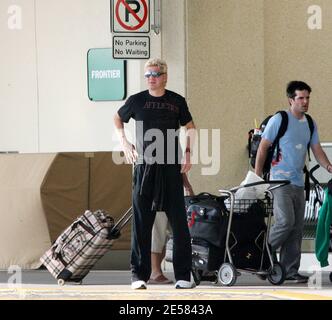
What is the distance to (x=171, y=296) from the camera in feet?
37.7

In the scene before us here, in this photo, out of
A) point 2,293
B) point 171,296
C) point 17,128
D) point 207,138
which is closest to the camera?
point 171,296

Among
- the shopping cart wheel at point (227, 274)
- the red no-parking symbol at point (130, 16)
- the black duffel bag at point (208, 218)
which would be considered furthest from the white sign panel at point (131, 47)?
the shopping cart wheel at point (227, 274)

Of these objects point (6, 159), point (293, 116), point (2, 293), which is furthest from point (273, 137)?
point (6, 159)

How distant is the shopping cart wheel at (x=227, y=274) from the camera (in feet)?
42.1

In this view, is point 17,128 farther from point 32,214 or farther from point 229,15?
point 229,15

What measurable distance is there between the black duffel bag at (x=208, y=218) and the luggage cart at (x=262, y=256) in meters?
0.07

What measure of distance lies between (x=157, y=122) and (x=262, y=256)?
1953mm

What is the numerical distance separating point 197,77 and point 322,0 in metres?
1.89

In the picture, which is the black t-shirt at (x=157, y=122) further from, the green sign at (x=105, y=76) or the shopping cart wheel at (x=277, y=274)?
the green sign at (x=105, y=76)

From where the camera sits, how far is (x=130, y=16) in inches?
599

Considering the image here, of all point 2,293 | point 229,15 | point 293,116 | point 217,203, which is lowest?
point 2,293

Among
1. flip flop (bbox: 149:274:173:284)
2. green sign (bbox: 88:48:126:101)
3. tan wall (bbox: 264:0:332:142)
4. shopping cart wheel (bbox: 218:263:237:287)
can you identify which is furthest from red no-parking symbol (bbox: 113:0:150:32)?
shopping cart wheel (bbox: 218:263:237:287)

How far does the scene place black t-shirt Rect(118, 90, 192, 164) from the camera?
12.1 metres

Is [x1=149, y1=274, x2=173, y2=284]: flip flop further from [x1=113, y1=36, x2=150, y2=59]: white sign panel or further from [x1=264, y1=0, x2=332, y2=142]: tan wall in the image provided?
[x1=264, y1=0, x2=332, y2=142]: tan wall
